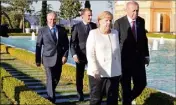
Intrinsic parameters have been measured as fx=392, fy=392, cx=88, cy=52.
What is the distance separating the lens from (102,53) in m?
4.47

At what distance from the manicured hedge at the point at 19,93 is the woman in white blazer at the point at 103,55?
0.73 meters

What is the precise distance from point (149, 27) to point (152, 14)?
1708mm

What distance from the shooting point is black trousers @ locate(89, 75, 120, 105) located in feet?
15.1

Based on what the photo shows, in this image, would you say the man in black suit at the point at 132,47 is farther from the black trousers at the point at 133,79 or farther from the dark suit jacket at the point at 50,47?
the dark suit jacket at the point at 50,47

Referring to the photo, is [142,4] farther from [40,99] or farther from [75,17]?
[40,99]

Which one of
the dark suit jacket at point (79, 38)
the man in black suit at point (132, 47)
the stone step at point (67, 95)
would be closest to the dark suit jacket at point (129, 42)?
the man in black suit at point (132, 47)

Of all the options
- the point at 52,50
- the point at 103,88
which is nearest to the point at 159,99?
the point at 103,88

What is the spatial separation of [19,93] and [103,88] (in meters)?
1.61

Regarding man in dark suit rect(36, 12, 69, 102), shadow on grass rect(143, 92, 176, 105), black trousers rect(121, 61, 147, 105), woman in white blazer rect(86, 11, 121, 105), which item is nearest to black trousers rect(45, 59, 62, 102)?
man in dark suit rect(36, 12, 69, 102)

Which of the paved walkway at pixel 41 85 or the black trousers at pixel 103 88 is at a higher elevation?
the black trousers at pixel 103 88

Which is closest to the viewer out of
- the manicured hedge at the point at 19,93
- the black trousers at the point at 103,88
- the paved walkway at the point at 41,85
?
the black trousers at the point at 103,88

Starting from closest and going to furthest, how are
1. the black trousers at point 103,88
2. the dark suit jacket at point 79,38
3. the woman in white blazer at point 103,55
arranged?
the woman in white blazer at point 103,55, the black trousers at point 103,88, the dark suit jacket at point 79,38

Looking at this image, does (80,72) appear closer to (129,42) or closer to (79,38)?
(79,38)

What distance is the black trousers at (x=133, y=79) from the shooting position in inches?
210
